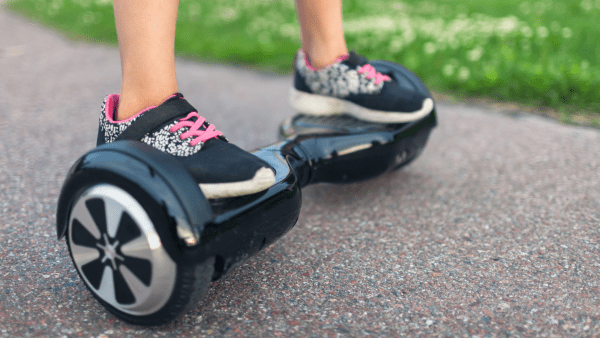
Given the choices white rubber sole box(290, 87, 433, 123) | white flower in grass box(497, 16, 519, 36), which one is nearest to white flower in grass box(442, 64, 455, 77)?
white flower in grass box(497, 16, 519, 36)

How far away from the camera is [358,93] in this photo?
1839 mm

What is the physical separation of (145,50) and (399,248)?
89cm

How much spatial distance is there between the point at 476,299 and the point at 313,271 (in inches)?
16.6

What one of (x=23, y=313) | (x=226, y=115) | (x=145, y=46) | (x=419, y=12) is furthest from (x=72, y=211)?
(x=419, y=12)

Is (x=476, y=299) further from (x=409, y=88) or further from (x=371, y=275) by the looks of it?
(x=409, y=88)

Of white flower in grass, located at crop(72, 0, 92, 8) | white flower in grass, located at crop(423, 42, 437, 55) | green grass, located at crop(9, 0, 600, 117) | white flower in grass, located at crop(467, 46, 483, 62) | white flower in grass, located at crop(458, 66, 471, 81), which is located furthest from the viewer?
white flower in grass, located at crop(72, 0, 92, 8)

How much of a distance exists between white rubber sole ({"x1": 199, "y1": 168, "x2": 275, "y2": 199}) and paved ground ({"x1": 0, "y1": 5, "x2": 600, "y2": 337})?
29 centimetres

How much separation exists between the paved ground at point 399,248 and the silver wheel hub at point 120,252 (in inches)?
3.5

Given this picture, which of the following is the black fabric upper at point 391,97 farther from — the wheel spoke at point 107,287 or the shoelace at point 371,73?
the wheel spoke at point 107,287

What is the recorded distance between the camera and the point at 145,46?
1269mm

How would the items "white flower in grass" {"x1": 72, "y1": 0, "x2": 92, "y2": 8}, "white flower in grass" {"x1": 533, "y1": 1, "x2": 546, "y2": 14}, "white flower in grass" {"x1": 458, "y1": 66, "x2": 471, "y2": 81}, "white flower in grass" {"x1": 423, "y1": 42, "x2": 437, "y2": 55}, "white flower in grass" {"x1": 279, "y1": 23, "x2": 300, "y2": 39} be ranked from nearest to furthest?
1. "white flower in grass" {"x1": 458, "y1": 66, "x2": 471, "y2": 81}
2. "white flower in grass" {"x1": 423, "y1": 42, "x2": 437, "y2": 55}
3. "white flower in grass" {"x1": 279, "y1": 23, "x2": 300, "y2": 39}
4. "white flower in grass" {"x1": 533, "y1": 1, "x2": 546, "y2": 14}
5. "white flower in grass" {"x1": 72, "y1": 0, "x2": 92, "y2": 8}

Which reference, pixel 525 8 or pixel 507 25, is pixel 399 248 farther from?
pixel 525 8

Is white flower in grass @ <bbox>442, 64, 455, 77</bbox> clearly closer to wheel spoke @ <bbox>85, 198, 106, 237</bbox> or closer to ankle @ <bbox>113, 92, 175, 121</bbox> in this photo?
ankle @ <bbox>113, 92, 175, 121</bbox>

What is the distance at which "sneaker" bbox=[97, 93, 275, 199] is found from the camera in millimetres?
1136
